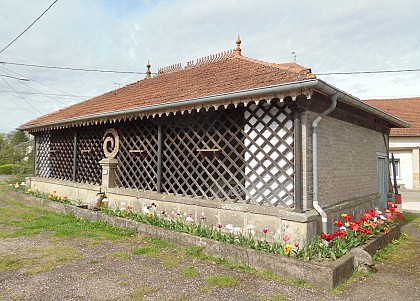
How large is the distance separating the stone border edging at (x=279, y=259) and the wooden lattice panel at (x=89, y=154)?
3.17 m

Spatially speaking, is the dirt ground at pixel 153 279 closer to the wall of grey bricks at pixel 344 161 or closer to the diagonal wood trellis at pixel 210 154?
the wall of grey bricks at pixel 344 161

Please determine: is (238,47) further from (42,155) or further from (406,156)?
(406,156)

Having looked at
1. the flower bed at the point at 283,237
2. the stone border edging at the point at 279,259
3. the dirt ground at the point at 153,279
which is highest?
the flower bed at the point at 283,237

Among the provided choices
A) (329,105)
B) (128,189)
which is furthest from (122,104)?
(329,105)

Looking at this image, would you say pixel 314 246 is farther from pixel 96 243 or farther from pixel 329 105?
pixel 96 243

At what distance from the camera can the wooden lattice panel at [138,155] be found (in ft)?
24.9

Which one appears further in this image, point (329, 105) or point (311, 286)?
point (329, 105)

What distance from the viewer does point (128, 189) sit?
803 cm

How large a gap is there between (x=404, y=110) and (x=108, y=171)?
72.1 feet

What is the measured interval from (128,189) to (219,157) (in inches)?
120

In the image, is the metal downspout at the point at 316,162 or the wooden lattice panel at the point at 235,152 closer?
the metal downspout at the point at 316,162

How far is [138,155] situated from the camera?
796 cm

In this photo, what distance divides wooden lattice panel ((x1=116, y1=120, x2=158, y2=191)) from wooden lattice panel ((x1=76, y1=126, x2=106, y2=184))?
1.05 meters

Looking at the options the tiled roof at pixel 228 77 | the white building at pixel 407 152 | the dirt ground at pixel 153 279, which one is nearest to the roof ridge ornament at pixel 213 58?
the tiled roof at pixel 228 77
